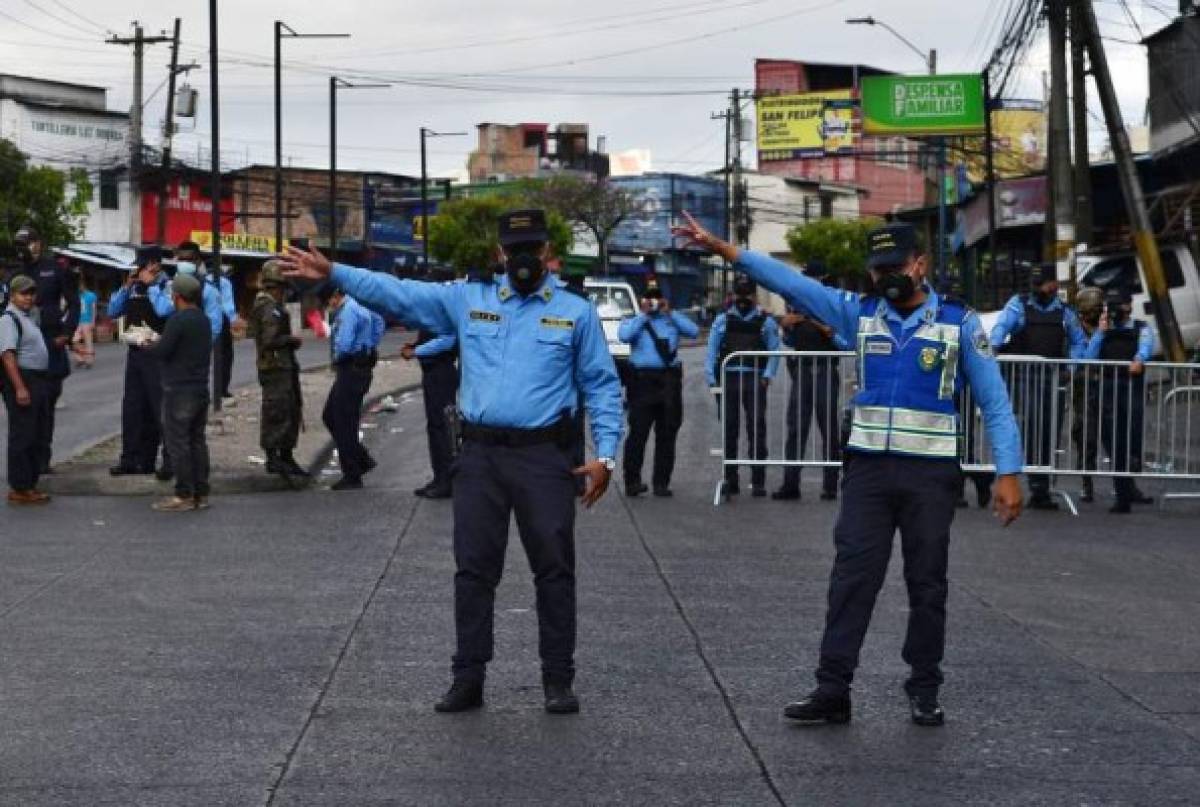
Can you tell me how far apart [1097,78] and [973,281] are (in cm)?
3073

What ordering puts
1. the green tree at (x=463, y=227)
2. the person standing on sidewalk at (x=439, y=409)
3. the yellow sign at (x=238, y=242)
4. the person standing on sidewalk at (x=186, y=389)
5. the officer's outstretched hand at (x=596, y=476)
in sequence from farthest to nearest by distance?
1. the green tree at (x=463, y=227)
2. the yellow sign at (x=238, y=242)
3. the person standing on sidewalk at (x=439, y=409)
4. the person standing on sidewalk at (x=186, y=389)
5. the officer's outstretched hand at (x=596, y=476)

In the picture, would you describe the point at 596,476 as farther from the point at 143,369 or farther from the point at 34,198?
the point at 34,198

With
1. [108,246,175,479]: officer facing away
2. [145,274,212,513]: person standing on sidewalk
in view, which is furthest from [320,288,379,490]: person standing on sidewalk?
[145,274,212,513]: person standing on sidewalk

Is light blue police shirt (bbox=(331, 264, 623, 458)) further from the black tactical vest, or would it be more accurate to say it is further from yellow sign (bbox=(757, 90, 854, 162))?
yellow sign (bbox=(757, 90, 854, 162))

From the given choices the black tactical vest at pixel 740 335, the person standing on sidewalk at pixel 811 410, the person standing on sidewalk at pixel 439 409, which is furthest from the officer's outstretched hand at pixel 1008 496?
the black tactical vest at pixel 740 335

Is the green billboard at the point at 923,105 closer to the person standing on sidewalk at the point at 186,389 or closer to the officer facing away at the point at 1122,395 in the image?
the officer facing away at the point at 1122,395

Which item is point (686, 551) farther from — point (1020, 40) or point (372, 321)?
point (1020, 40)

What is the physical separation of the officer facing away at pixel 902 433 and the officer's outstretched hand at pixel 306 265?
137cm

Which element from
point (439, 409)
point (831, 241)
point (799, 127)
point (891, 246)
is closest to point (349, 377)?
point (439, 409)

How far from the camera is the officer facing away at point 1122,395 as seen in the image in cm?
1678

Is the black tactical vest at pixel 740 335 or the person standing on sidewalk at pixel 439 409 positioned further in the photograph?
the black tactical vest at pixel 740 335

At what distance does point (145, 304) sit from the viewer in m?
16.7

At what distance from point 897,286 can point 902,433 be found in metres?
0.56

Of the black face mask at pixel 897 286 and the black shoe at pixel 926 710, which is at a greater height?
the black face mask at pixel 897 286
